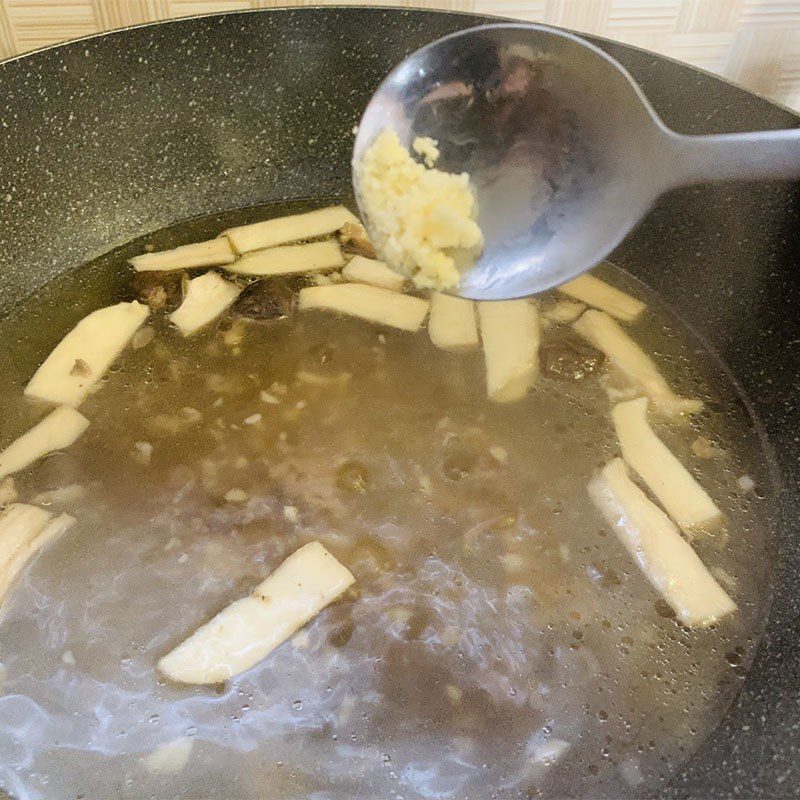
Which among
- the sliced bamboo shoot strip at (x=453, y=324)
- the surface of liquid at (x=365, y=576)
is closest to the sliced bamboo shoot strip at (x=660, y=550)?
the surface of liquid at (x=365, y=576)

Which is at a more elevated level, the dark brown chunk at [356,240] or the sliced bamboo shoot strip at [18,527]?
the dark brown chunk at [356,240]

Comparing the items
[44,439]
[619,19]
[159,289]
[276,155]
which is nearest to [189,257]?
[159,289]

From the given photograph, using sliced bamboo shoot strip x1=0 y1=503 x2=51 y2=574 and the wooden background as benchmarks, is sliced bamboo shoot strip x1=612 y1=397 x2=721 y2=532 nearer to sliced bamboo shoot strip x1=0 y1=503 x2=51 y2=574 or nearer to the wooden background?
the wooden background

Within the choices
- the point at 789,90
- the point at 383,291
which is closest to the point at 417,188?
the point at 383,291

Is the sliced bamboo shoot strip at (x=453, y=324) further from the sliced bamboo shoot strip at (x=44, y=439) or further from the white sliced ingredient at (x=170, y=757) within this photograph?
the white sliced ingredient at (x=170, y=757)

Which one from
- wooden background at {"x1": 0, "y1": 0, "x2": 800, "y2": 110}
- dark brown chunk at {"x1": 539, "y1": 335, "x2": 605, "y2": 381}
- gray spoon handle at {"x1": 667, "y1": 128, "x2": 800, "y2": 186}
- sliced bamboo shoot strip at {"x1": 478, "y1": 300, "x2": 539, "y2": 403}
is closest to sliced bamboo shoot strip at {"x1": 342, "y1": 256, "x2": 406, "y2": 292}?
sliced bamboo shoot strip at {"x1": 478, "y1": 300, "x2": 539, "y2": 403}

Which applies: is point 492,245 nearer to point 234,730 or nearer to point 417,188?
point 417,188
